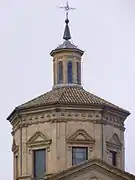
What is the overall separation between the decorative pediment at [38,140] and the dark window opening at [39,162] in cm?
38

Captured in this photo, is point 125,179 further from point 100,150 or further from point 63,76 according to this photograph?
point 63,76

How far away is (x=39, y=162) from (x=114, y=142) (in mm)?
4228

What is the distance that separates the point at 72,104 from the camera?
6384cm

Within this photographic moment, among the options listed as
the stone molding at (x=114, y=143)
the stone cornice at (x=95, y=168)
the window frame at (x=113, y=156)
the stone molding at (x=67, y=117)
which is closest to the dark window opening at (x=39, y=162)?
the stone molding at (x=67, y=117)

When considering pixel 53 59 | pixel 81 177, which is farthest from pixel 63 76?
pixel 81 177

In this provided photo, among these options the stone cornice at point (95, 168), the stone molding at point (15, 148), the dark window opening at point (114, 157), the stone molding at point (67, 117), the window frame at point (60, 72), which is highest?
the window frame at point (60, 72)

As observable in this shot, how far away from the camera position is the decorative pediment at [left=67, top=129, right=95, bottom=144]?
63625mm

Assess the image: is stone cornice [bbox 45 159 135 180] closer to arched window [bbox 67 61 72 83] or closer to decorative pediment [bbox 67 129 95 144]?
decorative pediment [bbox 67 129 95 144]

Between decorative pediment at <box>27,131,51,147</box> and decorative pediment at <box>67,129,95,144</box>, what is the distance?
51.2 inches

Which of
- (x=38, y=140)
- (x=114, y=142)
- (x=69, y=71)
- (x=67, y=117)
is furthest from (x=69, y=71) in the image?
(x=114, y=142)

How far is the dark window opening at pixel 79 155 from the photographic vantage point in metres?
63.6

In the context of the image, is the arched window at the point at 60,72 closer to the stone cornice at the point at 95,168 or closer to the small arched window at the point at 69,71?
the small arched window at the point at 69,71

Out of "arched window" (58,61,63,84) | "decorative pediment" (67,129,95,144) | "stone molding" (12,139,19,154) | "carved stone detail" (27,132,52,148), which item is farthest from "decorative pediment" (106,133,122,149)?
"stone molding" (12,139,19,154)

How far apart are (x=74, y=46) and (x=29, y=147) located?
241 inches
